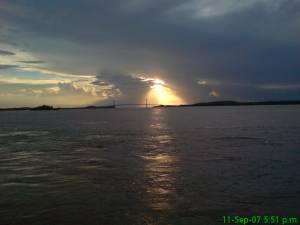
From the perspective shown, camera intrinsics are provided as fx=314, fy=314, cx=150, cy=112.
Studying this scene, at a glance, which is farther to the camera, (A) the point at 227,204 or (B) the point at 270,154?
(B) the point at 270,154

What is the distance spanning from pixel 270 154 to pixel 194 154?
581cm

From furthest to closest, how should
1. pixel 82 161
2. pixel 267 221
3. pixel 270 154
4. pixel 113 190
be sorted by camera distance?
pixel 270 154 < pixel 82 161 < pixel 113 190 < pixel 267 221

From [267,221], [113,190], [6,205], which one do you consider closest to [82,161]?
[113,190]

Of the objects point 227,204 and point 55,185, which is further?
point 55,185

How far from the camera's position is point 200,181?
15922mm

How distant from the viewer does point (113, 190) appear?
1445 cm

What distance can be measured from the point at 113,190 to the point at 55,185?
3087 mm

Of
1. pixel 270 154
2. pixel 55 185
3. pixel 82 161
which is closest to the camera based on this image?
pixel 55 185

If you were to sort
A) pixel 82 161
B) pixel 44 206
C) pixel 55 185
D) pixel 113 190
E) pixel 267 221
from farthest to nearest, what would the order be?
1. pixel 82 161
2. pixel 55 185
3. pixel 113 190
4. pixel 44 206
5. pixel 267 221

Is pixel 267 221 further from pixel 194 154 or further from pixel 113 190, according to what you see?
pixel 194 154

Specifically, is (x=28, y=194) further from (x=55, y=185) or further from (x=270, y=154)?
(x=270, y=154)

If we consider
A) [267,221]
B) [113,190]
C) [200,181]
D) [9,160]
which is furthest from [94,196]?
[9,160]

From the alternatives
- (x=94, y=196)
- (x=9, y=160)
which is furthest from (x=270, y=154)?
(x=9, y=160)

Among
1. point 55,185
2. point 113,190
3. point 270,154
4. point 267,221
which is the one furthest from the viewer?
point 270,154
